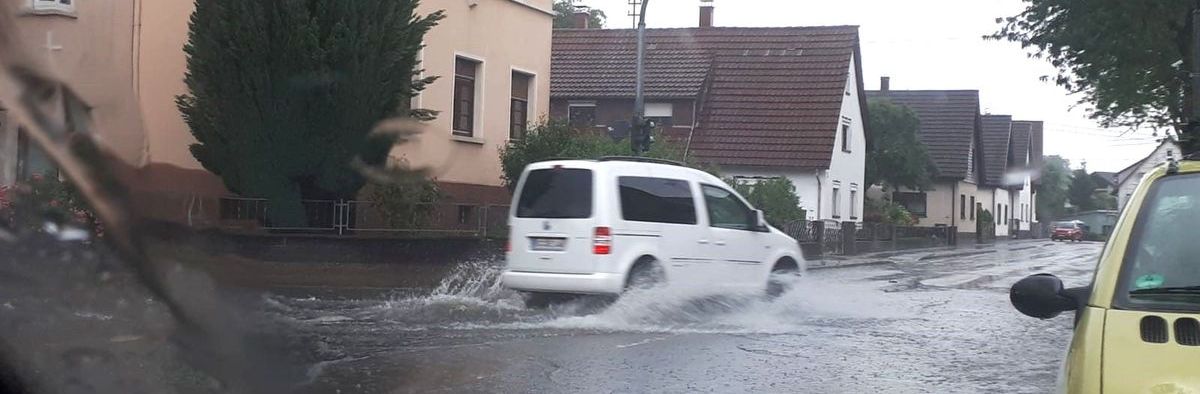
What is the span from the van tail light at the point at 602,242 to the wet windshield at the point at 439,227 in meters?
0.04

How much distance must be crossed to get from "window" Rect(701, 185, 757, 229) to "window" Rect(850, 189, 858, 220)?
2891cm

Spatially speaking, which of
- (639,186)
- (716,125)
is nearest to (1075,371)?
(639,186)

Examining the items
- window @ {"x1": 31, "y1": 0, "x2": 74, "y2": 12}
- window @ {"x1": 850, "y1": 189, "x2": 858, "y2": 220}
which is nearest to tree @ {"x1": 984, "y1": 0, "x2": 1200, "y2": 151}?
window @ {"x1": 31, "y1": 0, "x2": 74, "y2": 12}

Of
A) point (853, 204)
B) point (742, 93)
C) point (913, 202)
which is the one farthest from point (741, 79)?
point (913, 202)

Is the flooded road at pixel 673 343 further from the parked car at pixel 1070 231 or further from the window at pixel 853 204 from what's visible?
the parked car at pixel 1070 231

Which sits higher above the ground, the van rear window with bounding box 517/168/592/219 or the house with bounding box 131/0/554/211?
the house with bounding box 131/0/554/211

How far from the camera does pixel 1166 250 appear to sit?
4355mm

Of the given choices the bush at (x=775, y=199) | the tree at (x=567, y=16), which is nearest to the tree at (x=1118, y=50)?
the bush at (x=775, y=199)

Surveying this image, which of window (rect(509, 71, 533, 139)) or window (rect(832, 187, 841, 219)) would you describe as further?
window (rect(832, 187, 841, 219))

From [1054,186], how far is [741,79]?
68.4 ft

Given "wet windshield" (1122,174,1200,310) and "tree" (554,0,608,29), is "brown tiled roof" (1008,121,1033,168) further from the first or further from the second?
"wet windshield" (1122,174,1200,310)

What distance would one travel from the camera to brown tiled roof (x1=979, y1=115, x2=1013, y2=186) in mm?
60500

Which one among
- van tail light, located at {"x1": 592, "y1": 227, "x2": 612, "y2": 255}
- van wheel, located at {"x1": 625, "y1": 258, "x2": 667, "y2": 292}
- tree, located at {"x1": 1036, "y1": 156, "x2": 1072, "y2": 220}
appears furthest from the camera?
tree, located at {"x1": 1036, "y1": 156, "x2": 1072, "y2": 220}

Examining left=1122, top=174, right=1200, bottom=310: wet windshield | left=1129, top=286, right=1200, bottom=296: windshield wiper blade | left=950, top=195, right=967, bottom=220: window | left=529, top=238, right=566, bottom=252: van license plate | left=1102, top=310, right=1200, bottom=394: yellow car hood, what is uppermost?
left=950, top=195, right=967, bottom=220: window
